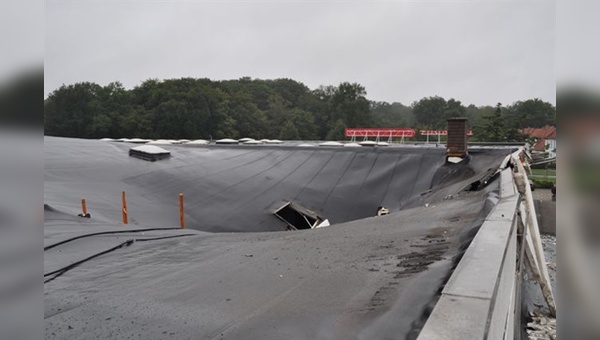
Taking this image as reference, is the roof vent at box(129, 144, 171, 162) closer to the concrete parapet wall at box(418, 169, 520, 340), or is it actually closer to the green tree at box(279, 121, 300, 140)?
the concrete parapet wall at box(418, 169, 520, 340)

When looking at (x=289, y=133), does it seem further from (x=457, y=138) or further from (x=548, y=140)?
(x=548, y=140)

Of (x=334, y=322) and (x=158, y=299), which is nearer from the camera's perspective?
(x=334, y=322)

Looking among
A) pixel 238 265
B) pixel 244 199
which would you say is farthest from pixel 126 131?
pixel 238 265

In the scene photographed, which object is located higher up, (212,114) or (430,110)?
(430,110)

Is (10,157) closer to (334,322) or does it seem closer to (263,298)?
(334,322)

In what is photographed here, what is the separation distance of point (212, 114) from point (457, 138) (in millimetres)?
29915

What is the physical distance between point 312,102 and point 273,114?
666cm

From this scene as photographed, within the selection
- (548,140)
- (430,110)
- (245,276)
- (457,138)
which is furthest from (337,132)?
(548,140)

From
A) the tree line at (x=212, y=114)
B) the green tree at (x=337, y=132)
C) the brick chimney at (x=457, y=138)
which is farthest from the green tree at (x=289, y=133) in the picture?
the brick chimney at (x=457, y=138)

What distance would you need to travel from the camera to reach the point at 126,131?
105 feet

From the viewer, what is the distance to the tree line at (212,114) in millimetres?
30469

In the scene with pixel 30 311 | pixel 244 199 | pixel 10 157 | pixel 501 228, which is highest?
pixel 10 157

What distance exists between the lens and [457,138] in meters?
7.29

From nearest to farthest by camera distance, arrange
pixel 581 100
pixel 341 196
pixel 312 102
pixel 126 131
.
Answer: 1. pixel 581 100
2. pixel 341 196
3. pixel 126 131
4. pixel 312 102
